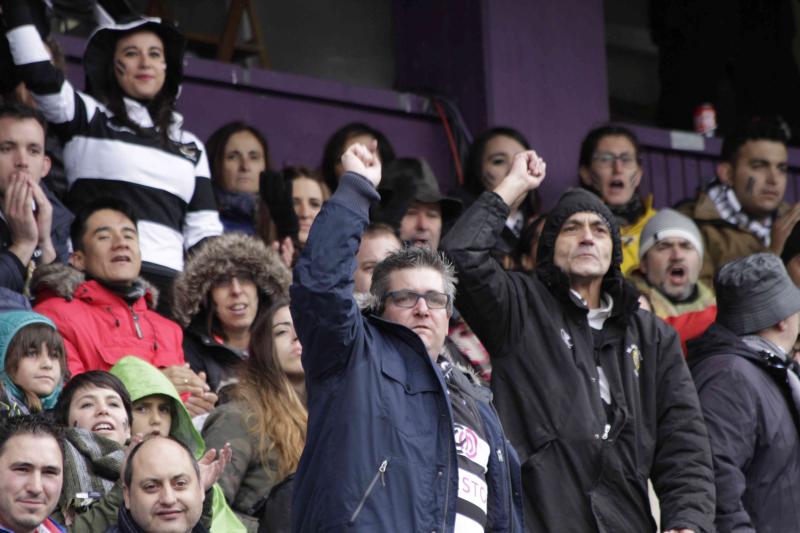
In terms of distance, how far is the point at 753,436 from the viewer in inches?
255

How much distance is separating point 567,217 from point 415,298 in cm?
147

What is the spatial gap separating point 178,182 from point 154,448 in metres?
2.76

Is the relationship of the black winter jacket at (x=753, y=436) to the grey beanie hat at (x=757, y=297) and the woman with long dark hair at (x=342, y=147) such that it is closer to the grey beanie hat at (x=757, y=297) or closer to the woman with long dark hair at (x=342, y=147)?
the grey beanie hat at (x=757, y=297)

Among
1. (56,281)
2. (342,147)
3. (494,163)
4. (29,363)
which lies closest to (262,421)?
(29,363)

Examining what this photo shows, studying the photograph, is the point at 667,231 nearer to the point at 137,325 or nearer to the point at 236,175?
the point at 236,175

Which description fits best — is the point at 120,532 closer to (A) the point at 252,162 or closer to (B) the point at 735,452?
(B) the point at 735,452

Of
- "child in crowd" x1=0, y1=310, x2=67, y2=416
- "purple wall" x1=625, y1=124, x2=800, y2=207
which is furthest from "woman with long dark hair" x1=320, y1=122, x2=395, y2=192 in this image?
"purple wall" x1=625, y1=124, x2=800, y2=207

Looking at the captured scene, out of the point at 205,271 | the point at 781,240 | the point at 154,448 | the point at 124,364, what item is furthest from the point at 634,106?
the point at 154,448

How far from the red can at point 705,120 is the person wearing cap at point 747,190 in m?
1.76

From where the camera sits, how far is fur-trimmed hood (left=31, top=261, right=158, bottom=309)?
6.94m

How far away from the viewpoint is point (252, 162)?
8.61m

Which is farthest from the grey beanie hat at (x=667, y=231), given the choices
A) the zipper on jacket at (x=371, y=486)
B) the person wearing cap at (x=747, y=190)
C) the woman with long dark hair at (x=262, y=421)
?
the zipper on jacket at (x=371, y=486)

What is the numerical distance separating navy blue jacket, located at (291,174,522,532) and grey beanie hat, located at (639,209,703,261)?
3.82 m

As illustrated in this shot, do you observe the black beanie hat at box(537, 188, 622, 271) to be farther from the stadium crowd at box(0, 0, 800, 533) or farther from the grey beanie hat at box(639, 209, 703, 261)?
Result: the grey beanie hat at box(639, 209, 703, 261)
